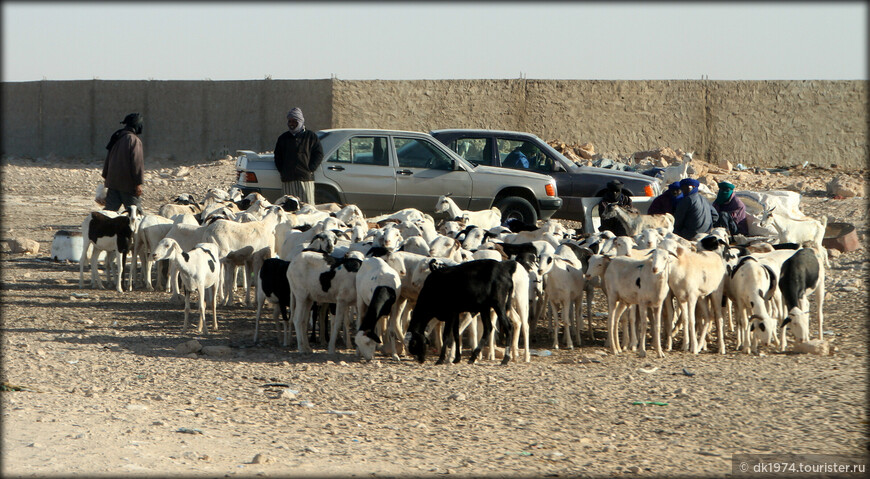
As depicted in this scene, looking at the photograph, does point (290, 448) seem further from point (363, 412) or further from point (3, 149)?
point (3, 149)

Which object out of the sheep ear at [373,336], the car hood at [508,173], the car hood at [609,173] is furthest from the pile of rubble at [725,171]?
the sheep ear at [373,336]

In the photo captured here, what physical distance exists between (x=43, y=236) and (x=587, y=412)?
1431 centimetres

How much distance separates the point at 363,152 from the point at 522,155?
3109 mm

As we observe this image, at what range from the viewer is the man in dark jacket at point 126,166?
1435cm

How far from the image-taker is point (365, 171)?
15625 millimetres

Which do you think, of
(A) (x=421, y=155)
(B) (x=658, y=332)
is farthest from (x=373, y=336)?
(A) (x=421, y=155)

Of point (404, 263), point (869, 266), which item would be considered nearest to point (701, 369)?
point (404, 263)

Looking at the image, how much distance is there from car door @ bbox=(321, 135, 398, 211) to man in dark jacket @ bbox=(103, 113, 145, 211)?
2.76 m

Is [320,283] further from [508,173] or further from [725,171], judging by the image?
[725,171]

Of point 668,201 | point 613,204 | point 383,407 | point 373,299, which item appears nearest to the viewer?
point 383,407

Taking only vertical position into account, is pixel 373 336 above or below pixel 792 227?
below

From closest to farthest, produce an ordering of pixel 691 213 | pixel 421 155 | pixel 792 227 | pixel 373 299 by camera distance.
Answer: pixel 373 299 → pixel 691 213 → pixel 792 227 → pixel 421 155

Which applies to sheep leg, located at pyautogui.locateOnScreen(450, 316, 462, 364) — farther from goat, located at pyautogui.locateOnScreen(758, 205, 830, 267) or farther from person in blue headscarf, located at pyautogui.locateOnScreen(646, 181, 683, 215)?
goat, located at pyautogui.locateOnScreen(758, 205, 830, 267)

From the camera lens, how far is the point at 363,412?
7.44 metres
